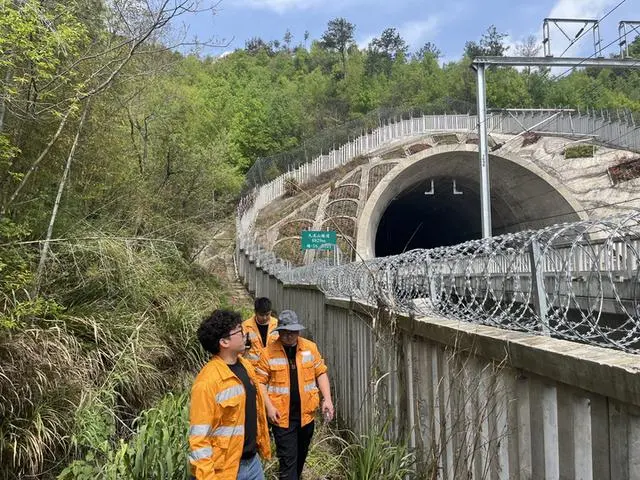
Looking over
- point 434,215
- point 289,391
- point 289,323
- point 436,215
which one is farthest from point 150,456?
point 434,215

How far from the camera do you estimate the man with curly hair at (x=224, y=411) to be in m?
2.86

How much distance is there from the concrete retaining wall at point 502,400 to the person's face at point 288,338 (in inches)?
25.2

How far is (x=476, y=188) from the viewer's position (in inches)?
1158

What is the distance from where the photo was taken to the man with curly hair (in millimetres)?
2857

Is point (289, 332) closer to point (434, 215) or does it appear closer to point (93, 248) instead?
point (93, 248)

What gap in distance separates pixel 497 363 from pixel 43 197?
6687 millimetres

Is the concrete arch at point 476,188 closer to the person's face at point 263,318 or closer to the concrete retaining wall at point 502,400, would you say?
the person's face at point 263,318

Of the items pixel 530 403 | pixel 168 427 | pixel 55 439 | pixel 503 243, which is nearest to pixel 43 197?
pixel 55 439

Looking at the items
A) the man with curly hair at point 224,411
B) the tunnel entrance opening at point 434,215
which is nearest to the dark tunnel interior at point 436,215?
the tunnel entrance opening at point 434,215

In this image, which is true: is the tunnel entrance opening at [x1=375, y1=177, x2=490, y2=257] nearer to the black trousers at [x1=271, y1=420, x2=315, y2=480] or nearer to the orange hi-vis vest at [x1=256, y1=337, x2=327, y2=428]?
the orange hi-vis vest at [x1=256, y1=337, x2=327, y2=428]

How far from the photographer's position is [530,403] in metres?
2.16

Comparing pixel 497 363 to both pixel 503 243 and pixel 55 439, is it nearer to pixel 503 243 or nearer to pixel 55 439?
pixel 503 243

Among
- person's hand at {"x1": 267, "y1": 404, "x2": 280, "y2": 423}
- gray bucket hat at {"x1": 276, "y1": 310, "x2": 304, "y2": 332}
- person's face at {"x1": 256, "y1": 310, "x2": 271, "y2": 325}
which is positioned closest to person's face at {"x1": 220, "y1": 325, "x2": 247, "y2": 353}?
gray bucket hat at {"x1": 276, "y1": 310, "x2": 304, "y2": 332}

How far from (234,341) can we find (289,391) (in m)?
1.28
